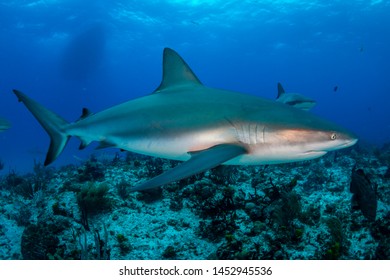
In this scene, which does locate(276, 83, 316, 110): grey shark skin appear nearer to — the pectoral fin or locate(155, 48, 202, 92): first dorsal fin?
locate(155, 48, 202, 92): first dorsal fin

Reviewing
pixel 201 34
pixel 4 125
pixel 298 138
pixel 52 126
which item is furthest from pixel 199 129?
pixel 201 34

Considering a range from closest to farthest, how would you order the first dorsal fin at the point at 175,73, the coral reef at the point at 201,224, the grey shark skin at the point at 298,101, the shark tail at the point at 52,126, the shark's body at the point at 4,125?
the coral reef at the point at 201,224, the first dorsal fin at the point at 175,73, the shark tail at the point at 52,126, the shark's body at the point at 4,125, the grey shark skin at the point at 298,101

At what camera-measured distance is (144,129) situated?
166 inches

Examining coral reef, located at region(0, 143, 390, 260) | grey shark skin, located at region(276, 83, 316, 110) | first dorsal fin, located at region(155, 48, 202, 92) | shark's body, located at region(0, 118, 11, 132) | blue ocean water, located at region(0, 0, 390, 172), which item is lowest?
coral reef, located at region(0, 143, 390, 260)

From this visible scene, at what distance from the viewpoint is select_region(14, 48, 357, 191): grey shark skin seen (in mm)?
3148

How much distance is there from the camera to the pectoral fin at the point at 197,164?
8.74 feet

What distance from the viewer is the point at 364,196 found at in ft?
16.0

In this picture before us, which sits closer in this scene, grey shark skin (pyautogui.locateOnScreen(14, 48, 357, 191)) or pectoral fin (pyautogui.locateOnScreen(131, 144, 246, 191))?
pectoral fin (pyautogui.locateOnScreen(131, 144, 246, 191))

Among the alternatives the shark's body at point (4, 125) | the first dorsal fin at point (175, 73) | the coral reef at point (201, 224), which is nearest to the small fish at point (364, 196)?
the coral reef at point (201, 224)

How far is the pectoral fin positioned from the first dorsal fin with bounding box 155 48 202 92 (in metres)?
1.94

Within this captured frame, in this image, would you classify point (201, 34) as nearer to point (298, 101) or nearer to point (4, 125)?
point (298, 101)

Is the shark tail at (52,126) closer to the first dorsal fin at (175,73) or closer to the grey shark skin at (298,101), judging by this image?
the first dorsal fin at (175,73)

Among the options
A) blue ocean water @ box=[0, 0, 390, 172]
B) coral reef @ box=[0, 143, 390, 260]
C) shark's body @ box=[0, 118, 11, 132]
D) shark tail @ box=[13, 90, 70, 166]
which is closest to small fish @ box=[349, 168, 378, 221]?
coral reef @ box=[0, 143, 390, 260]
